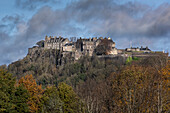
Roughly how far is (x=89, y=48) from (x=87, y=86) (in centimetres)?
5521

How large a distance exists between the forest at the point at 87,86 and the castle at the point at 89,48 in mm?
4875

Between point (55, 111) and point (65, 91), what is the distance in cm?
1909

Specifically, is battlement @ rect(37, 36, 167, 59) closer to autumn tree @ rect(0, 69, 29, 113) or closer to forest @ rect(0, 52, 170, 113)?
forest @ rect(0, 52, 170, 113)

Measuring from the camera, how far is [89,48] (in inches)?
5059

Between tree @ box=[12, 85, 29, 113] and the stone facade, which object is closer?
tree @ box=[12, 85, 29, 113]

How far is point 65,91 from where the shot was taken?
172 feet

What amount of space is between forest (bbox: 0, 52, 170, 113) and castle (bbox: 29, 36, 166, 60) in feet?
16.0

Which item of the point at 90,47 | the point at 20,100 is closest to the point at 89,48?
the point at 90,47

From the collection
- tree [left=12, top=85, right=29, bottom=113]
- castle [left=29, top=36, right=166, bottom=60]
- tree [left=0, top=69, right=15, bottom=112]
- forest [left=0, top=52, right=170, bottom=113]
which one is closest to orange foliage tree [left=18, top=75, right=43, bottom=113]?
forest [left=0, top=52, right=170, bottom=113]

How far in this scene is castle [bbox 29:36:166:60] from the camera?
123188 millimetres

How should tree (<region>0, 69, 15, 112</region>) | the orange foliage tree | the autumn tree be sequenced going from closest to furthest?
tree (<region>0, 69, 15, 112</region>) → the autumn tree → the orange foliage tree

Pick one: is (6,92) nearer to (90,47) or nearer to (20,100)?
(20,100)

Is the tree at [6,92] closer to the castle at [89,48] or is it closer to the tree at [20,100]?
the tree at [20,100]

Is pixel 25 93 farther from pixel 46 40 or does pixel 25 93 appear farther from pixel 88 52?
pixel 46 40
